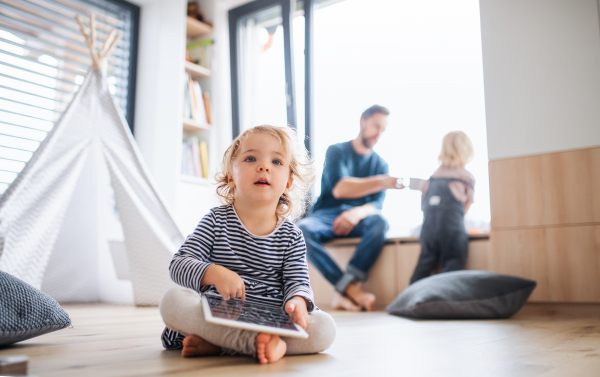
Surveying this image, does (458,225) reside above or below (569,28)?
below

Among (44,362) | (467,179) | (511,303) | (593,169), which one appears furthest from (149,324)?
(593,169)

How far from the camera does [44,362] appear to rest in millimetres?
856

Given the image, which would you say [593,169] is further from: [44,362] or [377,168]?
[44,362]

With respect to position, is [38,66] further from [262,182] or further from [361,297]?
[262,182]

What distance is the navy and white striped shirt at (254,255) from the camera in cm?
100

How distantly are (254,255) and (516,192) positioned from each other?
4.83ft

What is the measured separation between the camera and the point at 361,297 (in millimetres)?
2355

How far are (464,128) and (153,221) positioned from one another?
1584mm

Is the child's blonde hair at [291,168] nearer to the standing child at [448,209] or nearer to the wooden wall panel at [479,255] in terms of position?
the standing child at [448,209]

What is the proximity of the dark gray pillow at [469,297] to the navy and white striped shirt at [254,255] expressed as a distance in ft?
A: 3.04

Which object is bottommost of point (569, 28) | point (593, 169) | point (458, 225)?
point (458, 225)

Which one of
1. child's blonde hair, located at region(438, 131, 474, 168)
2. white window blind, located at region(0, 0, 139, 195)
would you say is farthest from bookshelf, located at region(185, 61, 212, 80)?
child's blonde hair, located at region(438, 131, 474, 168)

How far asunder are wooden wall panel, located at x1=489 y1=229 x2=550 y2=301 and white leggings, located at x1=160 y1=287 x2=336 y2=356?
1.35 meters

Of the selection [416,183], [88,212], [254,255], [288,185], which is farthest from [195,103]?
[254,255]
